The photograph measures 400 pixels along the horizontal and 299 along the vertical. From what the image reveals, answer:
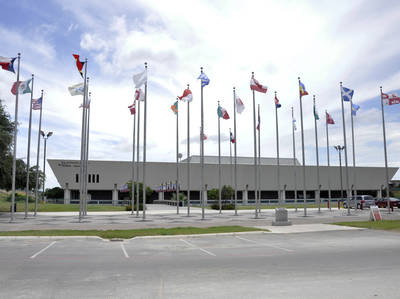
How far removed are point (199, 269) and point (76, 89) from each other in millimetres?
21717

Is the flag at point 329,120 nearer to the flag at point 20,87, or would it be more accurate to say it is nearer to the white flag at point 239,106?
the white flag at point 239,106

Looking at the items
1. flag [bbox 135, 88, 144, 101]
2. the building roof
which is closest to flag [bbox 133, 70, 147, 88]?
flag [bbox 135, 88, 144, 101]

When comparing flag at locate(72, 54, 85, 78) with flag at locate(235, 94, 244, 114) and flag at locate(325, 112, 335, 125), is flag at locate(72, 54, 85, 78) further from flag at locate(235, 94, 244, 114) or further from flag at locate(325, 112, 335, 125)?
flag at locate(325, 112, 335, 125)

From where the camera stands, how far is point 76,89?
28.2 m

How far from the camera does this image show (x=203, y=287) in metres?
7.89

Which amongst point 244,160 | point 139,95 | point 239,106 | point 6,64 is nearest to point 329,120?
point 239,106

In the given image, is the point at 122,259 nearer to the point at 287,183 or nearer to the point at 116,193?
the point at 116,193

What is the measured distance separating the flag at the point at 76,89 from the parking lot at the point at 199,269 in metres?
14.2

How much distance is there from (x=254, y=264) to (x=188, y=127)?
25071 mm

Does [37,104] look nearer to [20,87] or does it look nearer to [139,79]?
[20,87]

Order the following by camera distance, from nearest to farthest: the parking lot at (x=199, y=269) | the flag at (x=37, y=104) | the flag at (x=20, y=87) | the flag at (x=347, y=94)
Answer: the parking lot at (x=199, y=269), the flag at (x=20, y=87), the flag at (x=37, y=104), the flag at (x=347, y=94)

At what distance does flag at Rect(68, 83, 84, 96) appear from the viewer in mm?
28016

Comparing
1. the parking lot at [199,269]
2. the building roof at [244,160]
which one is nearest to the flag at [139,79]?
the parking lot at [199,269]

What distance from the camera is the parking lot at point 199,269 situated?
7504 mm
